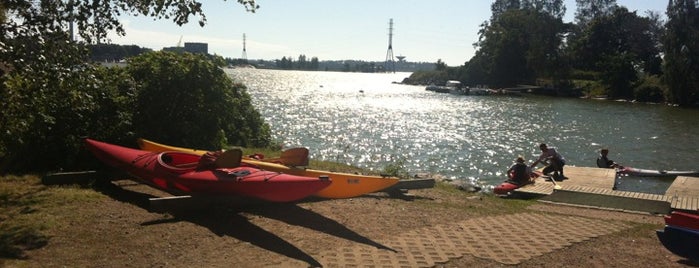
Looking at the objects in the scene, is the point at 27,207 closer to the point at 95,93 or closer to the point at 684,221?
the point at 95,93

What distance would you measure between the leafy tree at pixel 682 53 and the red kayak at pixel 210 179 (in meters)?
78.8

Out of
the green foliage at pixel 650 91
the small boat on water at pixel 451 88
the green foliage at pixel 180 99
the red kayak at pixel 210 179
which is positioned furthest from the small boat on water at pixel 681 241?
the small boat on water at pixel 451 88

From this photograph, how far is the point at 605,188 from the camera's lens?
17.7 m

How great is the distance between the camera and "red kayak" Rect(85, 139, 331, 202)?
10.0m

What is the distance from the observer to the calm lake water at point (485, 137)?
28.5 meters

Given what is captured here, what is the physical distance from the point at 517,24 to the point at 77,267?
4374 inches

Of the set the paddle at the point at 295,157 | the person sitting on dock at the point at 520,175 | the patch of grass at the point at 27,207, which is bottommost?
the person sitting on dock at the point at 520,175

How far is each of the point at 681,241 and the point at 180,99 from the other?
12.0m

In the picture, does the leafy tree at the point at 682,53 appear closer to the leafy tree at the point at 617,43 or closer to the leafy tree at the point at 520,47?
the leafy tree at the point at 617,43

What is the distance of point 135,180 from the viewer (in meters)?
12.6

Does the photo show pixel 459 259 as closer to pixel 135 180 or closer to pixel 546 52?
pixel 135 180

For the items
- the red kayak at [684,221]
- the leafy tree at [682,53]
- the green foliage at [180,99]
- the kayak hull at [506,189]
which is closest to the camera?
the red kayak at [684,221]

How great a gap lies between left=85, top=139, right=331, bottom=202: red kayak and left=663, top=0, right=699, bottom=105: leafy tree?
78.8 m

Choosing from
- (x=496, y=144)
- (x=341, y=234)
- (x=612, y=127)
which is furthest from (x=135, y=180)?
(x=612, y=127)
